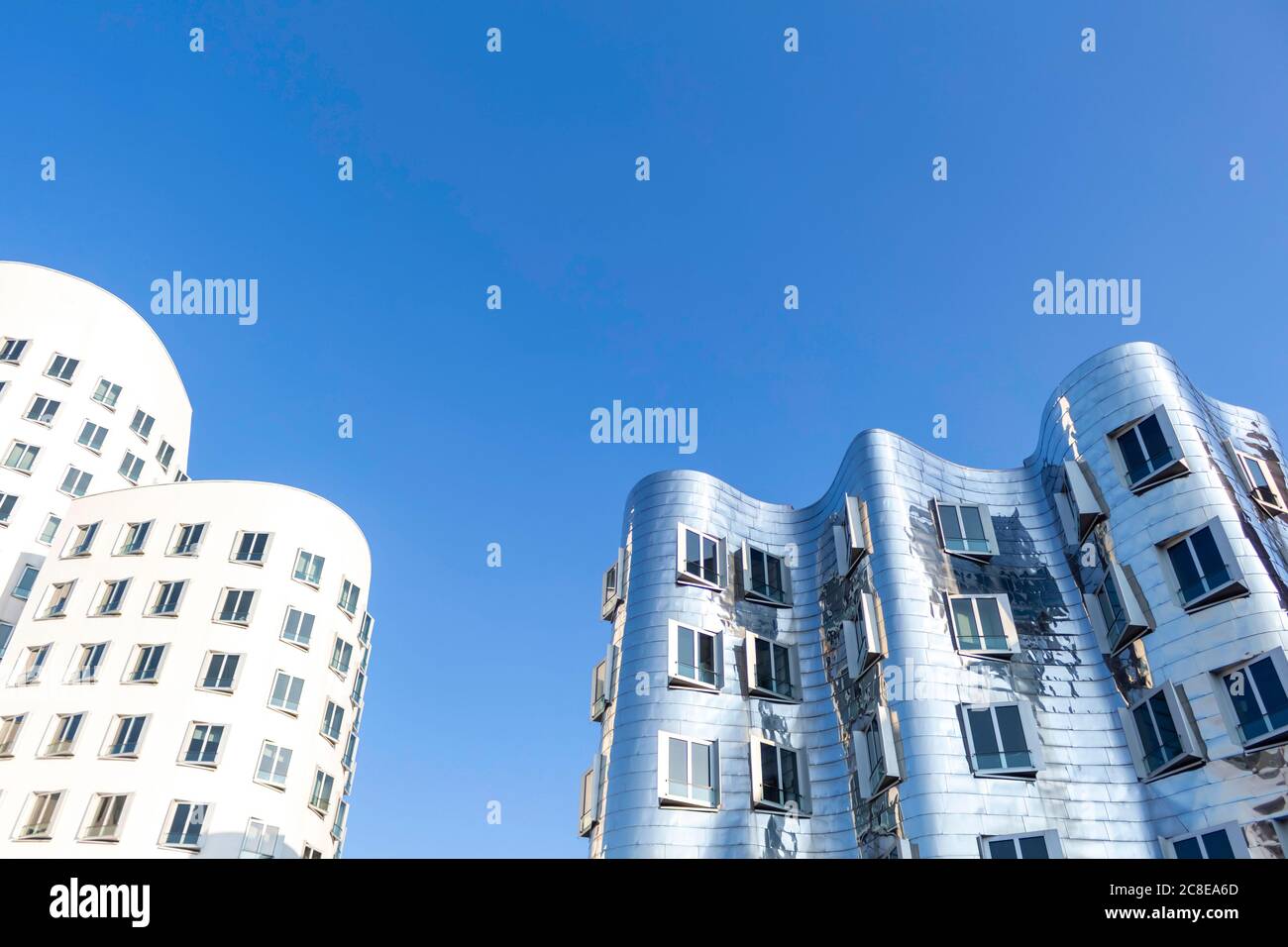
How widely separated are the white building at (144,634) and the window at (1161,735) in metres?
34.2

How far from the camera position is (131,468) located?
178 ft

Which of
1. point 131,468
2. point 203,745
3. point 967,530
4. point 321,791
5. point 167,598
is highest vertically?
point 131,468

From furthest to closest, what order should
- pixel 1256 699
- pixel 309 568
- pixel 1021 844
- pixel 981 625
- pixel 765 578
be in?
pixel 309 568
pixel 765 578
pixel 981 625
pixel 1021 844
pixel 1256 699

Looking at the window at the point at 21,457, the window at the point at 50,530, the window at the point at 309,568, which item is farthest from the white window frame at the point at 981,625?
the window at the point at 21,457

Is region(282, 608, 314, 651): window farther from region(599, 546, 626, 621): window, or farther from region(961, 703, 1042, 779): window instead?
region(961, 703, 1042, 779): window

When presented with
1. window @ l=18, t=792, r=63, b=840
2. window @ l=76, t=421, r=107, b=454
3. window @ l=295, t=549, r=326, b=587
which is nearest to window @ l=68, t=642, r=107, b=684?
window @ l=18, t=792, r=63, b=840

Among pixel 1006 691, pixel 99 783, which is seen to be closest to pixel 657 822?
pixel 1006 691

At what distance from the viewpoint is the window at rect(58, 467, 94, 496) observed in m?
49.9

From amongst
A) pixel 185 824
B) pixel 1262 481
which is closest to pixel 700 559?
pixel 1262 481

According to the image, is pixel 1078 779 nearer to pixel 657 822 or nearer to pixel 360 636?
pixel 657 822

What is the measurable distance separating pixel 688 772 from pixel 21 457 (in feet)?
139

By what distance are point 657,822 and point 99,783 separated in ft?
81.7

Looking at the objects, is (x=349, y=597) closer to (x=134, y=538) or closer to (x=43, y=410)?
(x=134, y=538)

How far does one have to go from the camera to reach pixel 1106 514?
30875 millimetres
